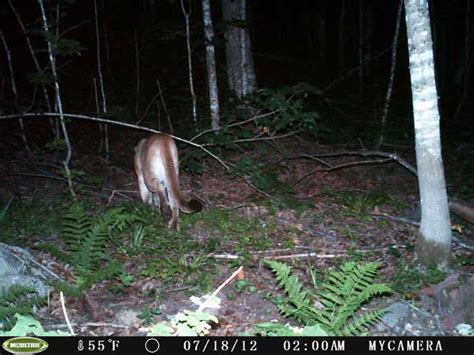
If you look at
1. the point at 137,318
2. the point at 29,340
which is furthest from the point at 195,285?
the point at 29,340

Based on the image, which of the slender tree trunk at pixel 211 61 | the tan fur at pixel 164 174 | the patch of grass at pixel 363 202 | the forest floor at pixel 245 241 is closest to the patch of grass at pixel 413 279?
the forest floor at pixel 245 241

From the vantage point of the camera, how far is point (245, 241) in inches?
272

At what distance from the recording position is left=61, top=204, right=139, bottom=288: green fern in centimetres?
560

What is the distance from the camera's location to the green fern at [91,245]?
5.60 metres

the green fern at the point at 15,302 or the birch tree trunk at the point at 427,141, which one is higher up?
the birch tree trunk at the point at 427,141

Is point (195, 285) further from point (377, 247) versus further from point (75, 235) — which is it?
point (377, 247)

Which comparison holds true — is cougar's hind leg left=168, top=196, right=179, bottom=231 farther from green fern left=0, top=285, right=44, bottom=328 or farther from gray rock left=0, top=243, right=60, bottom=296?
green fern left=0, top=285, right=44, bottom=328

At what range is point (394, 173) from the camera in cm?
1054

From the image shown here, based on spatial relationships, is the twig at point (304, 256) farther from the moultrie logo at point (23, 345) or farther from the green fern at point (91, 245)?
the moultrie logo at point (23, 345)

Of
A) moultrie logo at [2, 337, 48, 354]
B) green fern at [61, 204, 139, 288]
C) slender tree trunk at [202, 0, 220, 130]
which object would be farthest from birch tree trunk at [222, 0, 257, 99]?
moultrie logo at [2, 337, 48, 354]

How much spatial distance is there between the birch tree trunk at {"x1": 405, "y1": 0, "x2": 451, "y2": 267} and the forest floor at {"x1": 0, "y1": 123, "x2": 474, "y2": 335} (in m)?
0.35

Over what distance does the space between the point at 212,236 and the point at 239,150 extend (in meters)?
3.52

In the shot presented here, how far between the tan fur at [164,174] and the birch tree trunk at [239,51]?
405 cm

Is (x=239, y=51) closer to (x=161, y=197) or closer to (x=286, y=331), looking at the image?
(x=161, y=197)
